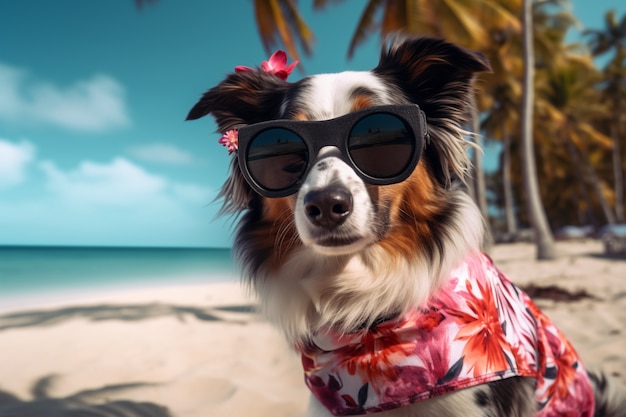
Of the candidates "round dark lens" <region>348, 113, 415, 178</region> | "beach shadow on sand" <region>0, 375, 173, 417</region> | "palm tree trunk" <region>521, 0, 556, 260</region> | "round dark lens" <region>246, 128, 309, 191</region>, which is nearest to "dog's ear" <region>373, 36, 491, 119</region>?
"round dark lens" <region>348, 113, 415, 178</region>

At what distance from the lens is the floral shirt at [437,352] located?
1.53 meters

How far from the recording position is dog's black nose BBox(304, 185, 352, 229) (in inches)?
63.0

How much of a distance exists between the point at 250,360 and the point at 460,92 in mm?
3011

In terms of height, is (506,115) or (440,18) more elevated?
(440,18)

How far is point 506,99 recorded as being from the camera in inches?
916

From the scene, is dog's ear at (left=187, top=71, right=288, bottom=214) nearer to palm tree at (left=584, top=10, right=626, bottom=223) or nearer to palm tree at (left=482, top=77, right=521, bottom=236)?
palm tree at (left=482, top=77, right=521, bottom=236)

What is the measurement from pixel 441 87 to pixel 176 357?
3.47 meters

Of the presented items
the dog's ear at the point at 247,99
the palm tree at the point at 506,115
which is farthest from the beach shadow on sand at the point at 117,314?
the palm tree at the point at 506,115

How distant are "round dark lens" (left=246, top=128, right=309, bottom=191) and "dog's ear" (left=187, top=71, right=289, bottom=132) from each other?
13.1 inches

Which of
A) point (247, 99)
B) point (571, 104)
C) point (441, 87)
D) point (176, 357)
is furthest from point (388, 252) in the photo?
point (571, 104)

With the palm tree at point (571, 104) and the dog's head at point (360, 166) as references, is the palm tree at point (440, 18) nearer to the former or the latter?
the dog's head at point (360, 166)

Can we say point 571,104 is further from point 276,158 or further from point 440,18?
point 276,158

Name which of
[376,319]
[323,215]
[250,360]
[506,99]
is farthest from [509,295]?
[506,99]

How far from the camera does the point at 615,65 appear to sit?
27281 mm
